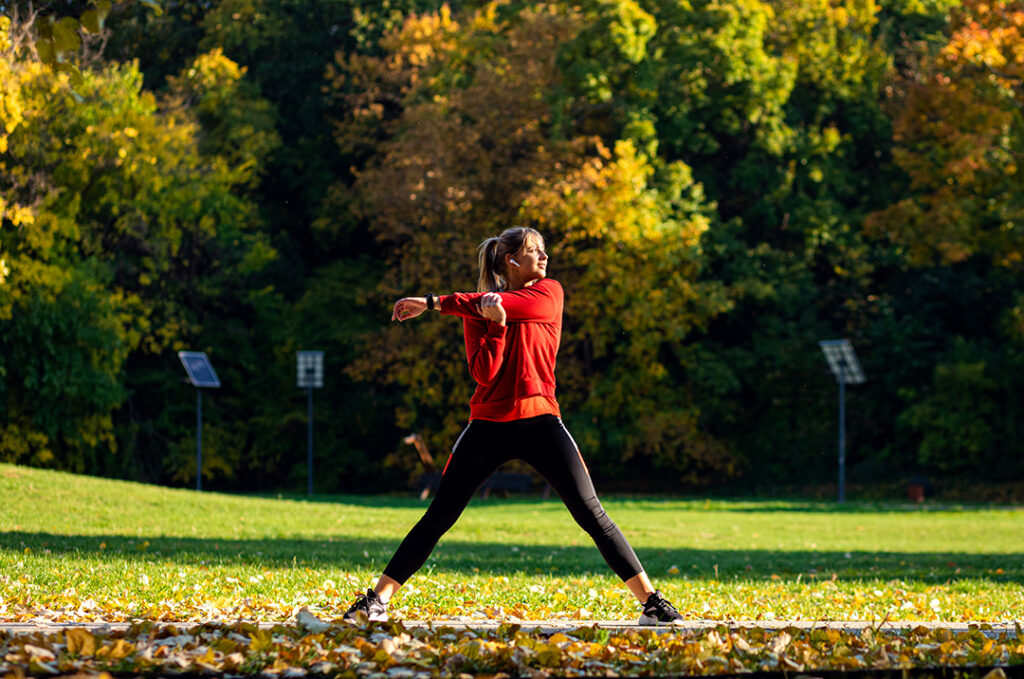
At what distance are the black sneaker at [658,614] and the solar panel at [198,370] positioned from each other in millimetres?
20008

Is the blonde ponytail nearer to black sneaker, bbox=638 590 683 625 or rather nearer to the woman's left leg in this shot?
the woman's left leg

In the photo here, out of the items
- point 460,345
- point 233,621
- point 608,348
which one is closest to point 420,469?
point 460,345

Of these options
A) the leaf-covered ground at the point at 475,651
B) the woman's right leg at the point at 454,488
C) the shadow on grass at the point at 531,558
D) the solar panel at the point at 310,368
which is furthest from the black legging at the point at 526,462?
the solar panel at the point at 310,368

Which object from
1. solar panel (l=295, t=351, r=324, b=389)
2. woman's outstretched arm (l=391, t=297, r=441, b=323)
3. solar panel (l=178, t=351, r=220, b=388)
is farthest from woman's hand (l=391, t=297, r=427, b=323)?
solar panel (l=295, t=351, r=324, b=389)

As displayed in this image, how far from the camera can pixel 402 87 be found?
29.6 metres

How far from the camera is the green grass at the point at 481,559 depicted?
271 inches

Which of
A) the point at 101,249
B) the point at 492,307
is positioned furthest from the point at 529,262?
the point at 101,249

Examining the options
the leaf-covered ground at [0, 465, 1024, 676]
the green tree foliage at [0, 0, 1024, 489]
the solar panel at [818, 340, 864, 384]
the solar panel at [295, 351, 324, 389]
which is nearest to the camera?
the leaf-covered ground at [0, 465, 1024, 676]

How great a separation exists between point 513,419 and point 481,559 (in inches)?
242

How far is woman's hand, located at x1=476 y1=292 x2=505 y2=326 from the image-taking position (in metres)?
5.36

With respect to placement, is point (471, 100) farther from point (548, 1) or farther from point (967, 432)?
point (967, 432)

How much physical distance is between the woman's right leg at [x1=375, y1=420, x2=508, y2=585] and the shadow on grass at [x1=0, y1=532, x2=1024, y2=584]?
13.0ft

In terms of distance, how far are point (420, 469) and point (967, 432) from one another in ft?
41.5

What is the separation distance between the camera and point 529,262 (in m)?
5.72
